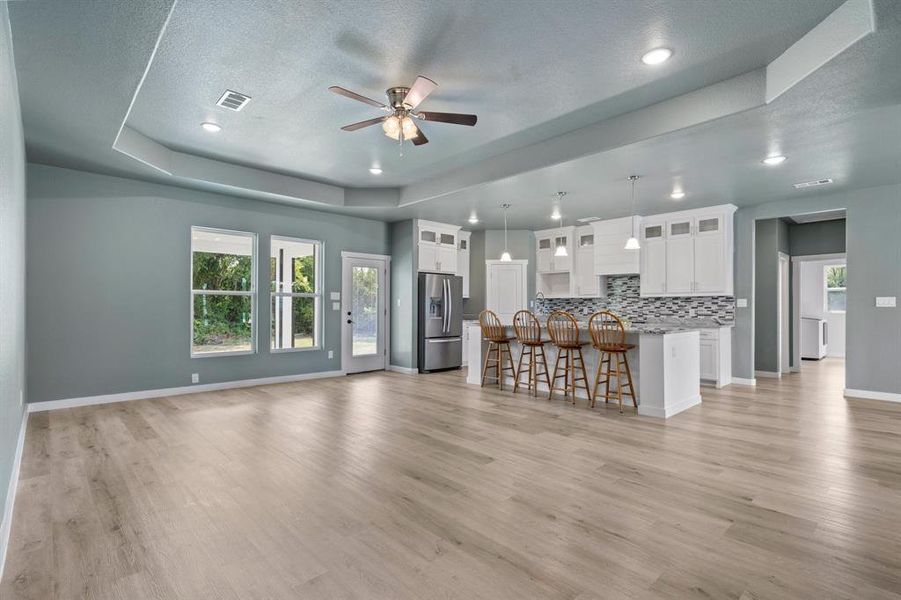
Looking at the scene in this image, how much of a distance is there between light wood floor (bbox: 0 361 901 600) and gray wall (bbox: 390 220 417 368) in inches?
125

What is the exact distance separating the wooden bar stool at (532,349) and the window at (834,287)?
8.96 meters

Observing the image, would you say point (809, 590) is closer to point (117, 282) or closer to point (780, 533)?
point (780, 533)

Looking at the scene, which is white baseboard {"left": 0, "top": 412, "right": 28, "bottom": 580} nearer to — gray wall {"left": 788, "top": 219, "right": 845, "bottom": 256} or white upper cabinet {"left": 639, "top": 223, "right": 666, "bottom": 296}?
white upper cabinet {"left": 639, "top": 223, "right": 666, "bottom": 296}

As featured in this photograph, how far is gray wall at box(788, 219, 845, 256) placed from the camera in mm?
7535

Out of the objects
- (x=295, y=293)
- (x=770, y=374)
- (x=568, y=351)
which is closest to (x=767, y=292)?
(x=770, y=374)

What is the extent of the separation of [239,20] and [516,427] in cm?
374

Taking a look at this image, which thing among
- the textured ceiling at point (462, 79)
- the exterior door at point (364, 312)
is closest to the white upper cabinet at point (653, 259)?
the textured ceiling at point (462, 79)

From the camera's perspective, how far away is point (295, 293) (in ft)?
22.7

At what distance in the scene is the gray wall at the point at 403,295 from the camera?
7.80 meters

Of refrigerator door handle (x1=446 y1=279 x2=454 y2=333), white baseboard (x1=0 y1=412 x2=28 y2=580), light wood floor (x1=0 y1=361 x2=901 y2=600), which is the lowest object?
light wood floor (x1=0 y1=361 x2=901 y2=600)

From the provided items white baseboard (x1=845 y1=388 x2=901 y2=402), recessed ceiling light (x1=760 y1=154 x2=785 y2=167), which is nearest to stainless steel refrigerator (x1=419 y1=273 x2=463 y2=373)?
recessed ceiling light (x1=760 y1=154 x2=785 y2=167)

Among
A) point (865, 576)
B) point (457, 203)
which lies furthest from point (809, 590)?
point (457, 203)

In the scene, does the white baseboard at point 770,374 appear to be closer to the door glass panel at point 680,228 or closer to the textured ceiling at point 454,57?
the door glass panel at point 680,228

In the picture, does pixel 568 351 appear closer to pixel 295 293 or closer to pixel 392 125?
pixel 392 125
